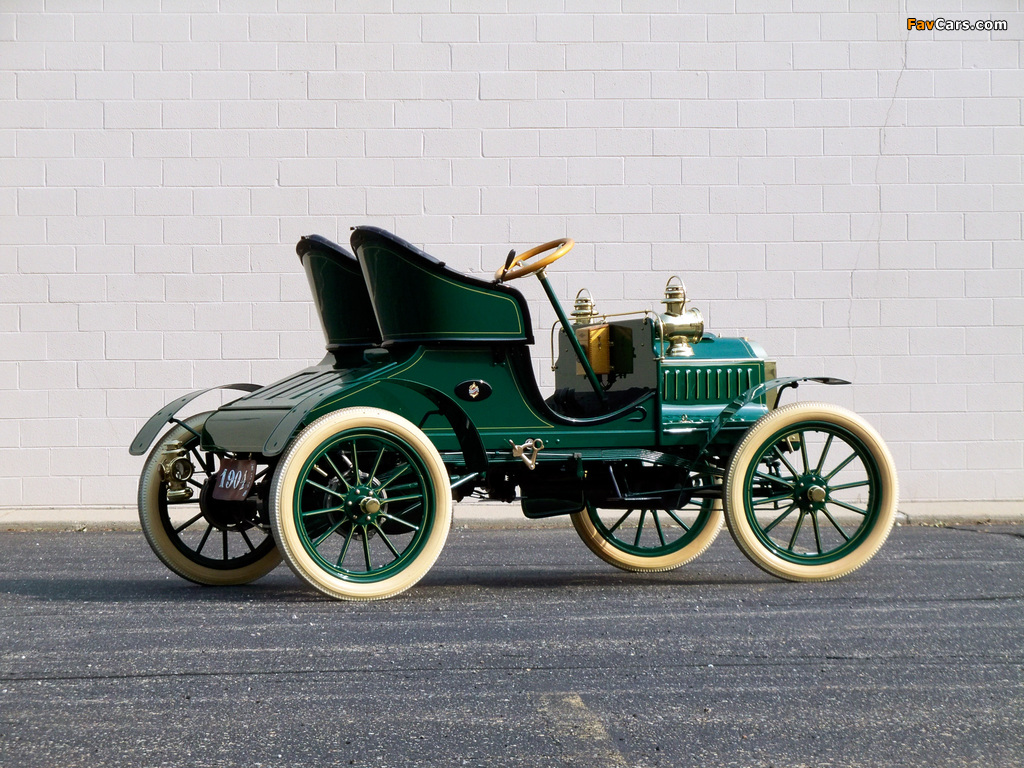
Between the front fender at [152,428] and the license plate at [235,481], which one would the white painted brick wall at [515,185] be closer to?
the front fender at [152,428]

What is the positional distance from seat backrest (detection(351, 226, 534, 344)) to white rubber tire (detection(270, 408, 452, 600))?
1.57 feet

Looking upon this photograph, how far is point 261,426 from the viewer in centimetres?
593

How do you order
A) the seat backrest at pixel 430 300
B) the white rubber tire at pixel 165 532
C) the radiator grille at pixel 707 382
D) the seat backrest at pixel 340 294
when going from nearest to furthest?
the seat backrest at pixel 430 300 → the white rubber tire at pixel 165 532 → the radiator grille at pixel 707 382 → the seat backrest at pixel 340 294

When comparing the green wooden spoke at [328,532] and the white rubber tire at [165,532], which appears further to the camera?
the white rubber tire at [165,532]

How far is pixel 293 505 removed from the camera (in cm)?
566

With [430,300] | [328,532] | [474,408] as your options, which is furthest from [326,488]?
[430,300]

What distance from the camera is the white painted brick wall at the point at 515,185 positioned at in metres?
10.1

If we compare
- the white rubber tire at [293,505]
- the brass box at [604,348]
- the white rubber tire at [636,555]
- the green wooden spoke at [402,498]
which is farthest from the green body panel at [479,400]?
the white rubber tire at [636,555]

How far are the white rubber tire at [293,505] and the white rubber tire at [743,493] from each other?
4.49 ft

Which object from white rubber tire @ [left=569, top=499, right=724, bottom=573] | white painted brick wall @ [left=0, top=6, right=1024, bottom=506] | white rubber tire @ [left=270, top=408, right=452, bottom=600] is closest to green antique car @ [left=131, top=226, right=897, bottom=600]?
white rubber tire @ [left=270, top=408, right=452, bottom=600]

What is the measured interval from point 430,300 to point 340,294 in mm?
927

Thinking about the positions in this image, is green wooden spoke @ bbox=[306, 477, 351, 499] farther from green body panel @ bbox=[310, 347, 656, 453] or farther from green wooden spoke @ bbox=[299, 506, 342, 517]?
green body panel @ bbox=[310, 347, 656, 453]

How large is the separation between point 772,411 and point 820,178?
462cm

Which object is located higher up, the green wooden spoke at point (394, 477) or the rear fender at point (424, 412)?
the rear fender at point (424, 412)
